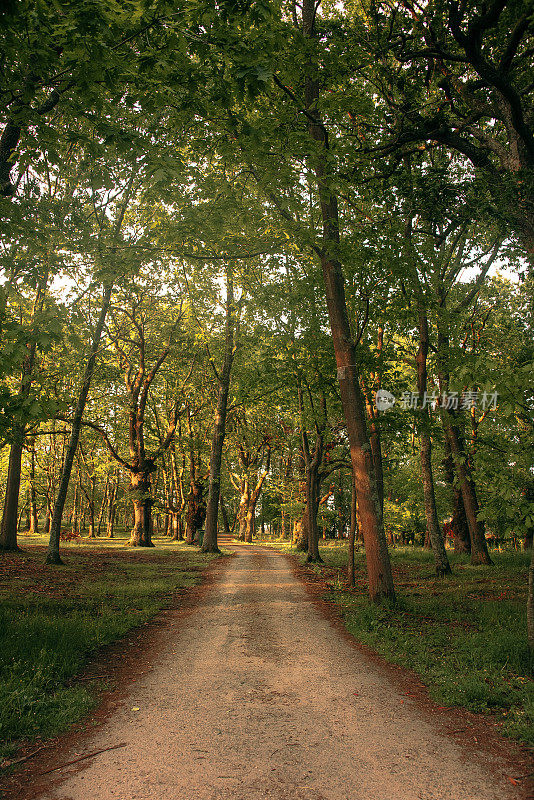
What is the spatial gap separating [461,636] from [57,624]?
623cm

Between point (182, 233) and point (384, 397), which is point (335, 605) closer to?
point (384, 397)

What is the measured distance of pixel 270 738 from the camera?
400 centimetres

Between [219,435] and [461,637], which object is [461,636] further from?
[219,435]

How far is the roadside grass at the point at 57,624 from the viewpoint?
14.2 feet

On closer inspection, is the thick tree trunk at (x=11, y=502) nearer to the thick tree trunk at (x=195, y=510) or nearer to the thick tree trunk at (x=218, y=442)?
the thick tree trunk at (x=218, y=442)

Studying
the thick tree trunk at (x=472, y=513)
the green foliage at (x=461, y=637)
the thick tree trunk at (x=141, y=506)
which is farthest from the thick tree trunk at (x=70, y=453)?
the thick tree trunk at (x=472, y=513)

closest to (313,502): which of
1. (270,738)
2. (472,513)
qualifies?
(472,513)

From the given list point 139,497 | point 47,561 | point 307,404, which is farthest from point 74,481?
point 307,404

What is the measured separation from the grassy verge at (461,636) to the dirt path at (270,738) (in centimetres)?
60

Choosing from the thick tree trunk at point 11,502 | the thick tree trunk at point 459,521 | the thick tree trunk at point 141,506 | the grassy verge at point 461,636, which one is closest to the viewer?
the grassy verge at point 461,636

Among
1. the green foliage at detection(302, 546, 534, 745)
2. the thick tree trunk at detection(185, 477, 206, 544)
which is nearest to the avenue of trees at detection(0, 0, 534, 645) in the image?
the green foliage at detection(302, 546, 534, 745)

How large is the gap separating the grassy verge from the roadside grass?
3987mm

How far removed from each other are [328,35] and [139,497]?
21.0m

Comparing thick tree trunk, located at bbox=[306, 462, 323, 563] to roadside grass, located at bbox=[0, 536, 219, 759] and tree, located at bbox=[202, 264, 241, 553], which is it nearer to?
roadside grass, located at bbox=[0, 536, 219, 759]
